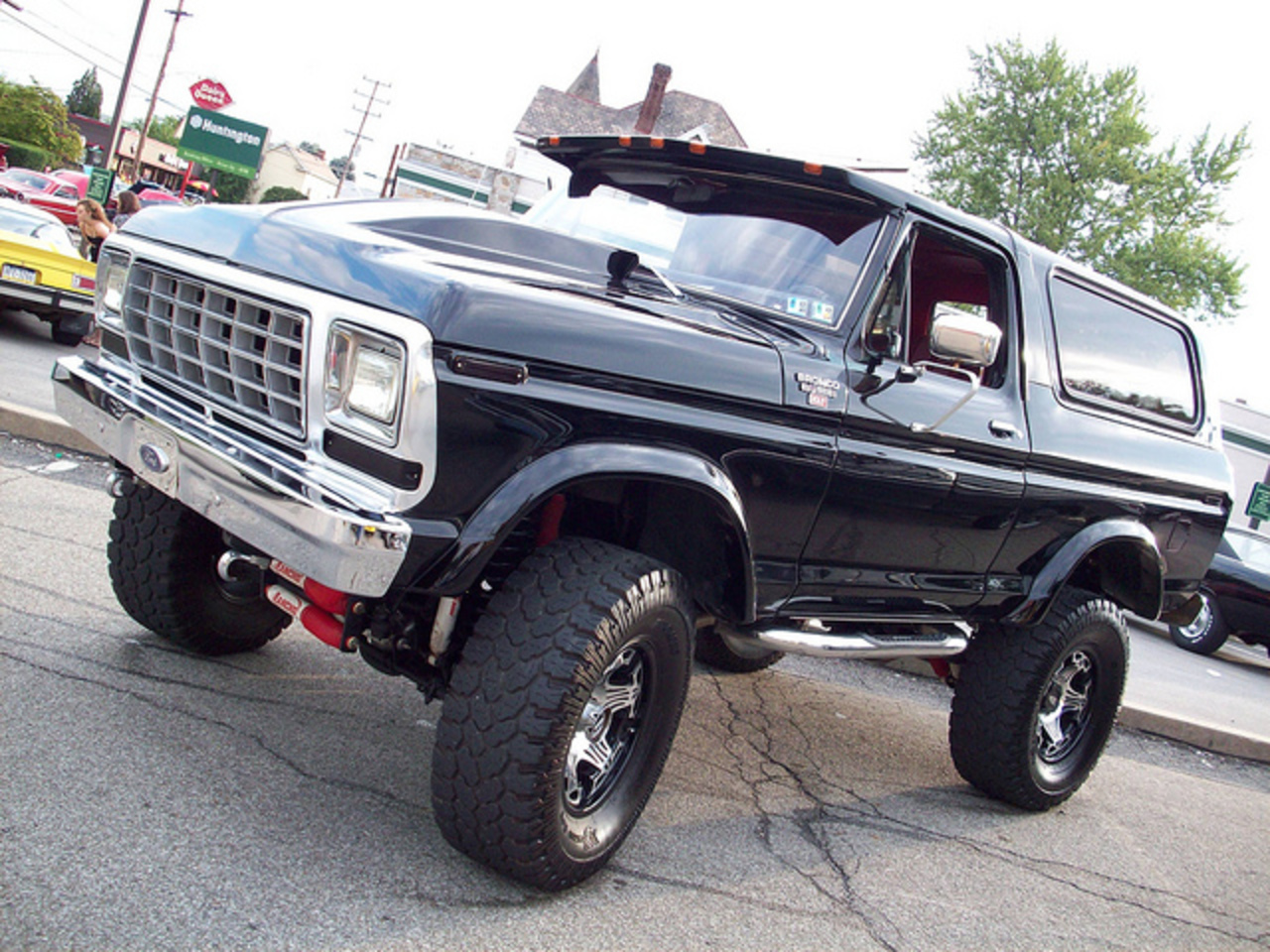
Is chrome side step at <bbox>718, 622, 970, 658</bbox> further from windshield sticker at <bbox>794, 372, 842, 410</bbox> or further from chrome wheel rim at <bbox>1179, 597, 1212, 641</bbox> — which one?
chrome wheel rim at <bbox>1179, 597, 1212, 641</bbox>

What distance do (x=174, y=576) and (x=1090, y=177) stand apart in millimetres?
33315

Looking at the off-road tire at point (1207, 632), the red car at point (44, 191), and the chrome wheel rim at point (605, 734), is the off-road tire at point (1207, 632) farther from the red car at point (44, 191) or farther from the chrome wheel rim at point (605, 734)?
the red car at point (44, 191)

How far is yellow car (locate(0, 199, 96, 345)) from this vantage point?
10781 mm

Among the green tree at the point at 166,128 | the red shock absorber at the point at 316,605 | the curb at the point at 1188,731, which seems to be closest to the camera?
the red shock absorber at the point at 316,605

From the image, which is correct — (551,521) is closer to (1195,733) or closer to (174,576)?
(174,576)

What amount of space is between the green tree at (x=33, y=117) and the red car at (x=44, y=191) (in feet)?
77.8

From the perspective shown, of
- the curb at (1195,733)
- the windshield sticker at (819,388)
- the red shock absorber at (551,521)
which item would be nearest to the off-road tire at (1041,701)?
the windshield sticker at (819,388)

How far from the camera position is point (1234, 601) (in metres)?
11.7

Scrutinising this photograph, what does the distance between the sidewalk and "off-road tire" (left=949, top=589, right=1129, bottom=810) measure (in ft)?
5.03

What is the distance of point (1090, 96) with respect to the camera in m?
32.4

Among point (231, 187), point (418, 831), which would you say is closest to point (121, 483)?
point (418, 831)

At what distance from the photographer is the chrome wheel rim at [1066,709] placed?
452 centimetres

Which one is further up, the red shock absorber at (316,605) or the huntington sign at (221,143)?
the huntington sign at (221,143)

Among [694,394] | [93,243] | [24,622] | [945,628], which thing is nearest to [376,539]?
[694,394]
